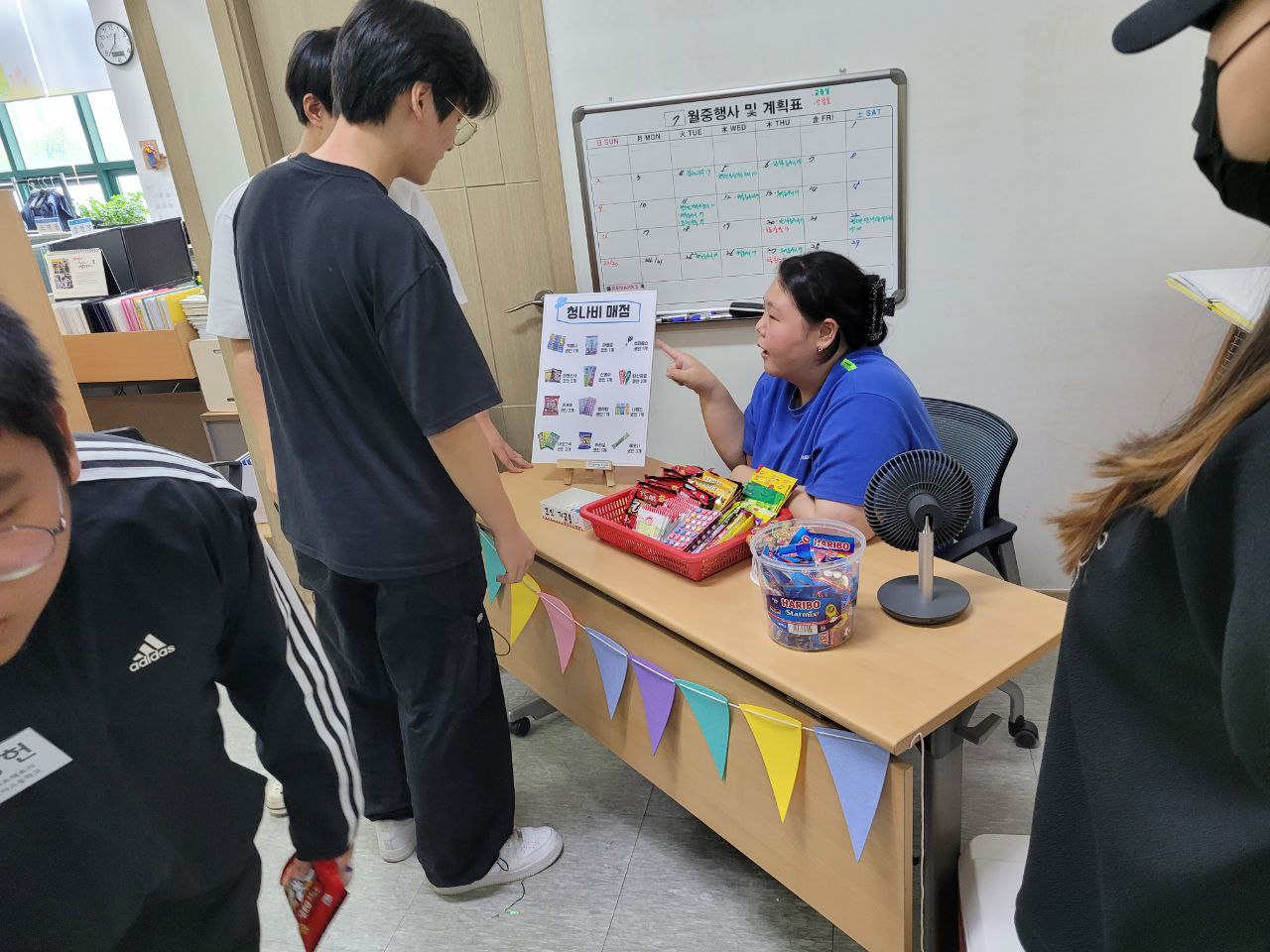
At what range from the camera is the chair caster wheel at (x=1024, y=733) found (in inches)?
85.4

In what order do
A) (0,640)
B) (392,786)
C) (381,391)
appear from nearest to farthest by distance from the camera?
(0,640), (381,391), (392,786)

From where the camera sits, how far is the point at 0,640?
65 cm

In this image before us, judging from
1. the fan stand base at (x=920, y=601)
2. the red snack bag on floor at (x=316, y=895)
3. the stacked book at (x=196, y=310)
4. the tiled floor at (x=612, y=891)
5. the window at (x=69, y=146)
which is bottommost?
the tiled floor at (x=612, y=891)

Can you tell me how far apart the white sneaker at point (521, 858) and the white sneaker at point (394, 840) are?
14 cm

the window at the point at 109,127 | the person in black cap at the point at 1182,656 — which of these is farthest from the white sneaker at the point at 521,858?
the window at the point at 109,127

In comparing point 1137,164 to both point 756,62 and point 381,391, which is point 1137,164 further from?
point 381,391

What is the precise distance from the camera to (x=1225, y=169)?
1.88 feet

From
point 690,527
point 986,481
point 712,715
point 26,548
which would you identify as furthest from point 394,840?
point 986,481

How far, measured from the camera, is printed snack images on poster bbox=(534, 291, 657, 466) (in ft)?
7.00

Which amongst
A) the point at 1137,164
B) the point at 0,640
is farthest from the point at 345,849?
the point at 1137,164

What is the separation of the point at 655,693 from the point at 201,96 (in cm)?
248

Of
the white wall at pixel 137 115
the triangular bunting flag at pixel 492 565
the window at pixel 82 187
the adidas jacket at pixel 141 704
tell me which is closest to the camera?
the adidas jacket at pixel 141 704

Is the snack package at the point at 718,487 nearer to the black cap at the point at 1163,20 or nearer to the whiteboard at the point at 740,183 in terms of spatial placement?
the whiteboard at the point at 740,183

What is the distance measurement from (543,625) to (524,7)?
186 cm
